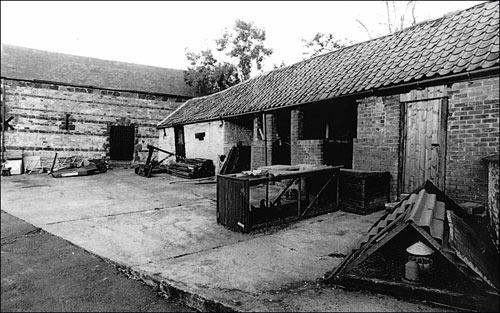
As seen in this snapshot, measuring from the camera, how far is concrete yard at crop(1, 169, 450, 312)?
116 inches

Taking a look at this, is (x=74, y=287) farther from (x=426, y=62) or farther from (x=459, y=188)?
(x=426, y=62)

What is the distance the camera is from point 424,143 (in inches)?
247

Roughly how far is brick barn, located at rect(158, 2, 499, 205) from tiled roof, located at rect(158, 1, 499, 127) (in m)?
0.03

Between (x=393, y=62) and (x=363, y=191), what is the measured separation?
3.32 metres

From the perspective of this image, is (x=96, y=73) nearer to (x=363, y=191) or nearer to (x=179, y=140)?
(x=179, y=140)

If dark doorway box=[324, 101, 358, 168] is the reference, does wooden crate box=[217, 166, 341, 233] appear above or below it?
below

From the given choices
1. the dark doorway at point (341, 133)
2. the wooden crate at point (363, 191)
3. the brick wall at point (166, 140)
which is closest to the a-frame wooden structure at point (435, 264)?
the wooden crate at point (363, 191)

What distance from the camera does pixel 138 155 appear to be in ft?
64.2

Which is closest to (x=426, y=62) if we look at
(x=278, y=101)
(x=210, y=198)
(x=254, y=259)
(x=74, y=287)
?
(x=278, y=101)

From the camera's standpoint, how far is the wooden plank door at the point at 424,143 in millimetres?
5949

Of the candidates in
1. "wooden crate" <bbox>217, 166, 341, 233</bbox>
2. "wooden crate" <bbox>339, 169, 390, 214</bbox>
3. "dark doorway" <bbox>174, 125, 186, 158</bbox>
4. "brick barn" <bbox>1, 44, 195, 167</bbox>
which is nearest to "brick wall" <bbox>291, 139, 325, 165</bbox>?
"wooden crate" <bbox>217, 166, 341, 233</bbox>

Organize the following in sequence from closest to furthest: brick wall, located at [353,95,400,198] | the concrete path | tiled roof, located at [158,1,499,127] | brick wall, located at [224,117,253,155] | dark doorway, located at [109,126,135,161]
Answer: the concrete path → tiled roof, located at [158,1,499,127] → brick wall, located at [353,95,400,198] → brick wall, located at [224,117,253,155] → dark doorway, located at [109,126,135,161]

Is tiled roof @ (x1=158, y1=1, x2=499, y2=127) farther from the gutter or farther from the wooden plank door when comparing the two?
the wooden plank door

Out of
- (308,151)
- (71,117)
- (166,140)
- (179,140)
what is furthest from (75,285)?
(71,117)
